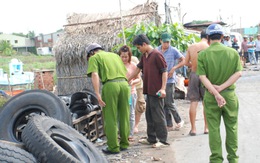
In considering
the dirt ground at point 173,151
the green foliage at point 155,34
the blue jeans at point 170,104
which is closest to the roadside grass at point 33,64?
the green foliage at point 155,34

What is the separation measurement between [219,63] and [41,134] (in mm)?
2249

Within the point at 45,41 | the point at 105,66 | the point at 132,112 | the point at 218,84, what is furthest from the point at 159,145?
the point at 45,41

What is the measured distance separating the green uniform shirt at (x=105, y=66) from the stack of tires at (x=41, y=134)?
2.56 feet

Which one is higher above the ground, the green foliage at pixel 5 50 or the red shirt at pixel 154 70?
the red shirt at pixel 154 70

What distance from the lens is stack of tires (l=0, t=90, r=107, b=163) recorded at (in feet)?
13.1

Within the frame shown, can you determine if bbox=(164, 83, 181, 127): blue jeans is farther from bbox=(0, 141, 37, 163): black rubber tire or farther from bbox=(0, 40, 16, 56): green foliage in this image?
bbox=(0, 40, 16, 56): green foliage

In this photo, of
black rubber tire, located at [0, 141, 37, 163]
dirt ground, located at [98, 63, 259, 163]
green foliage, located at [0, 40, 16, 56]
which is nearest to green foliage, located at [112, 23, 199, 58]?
dirt ground, located at [98, 63, 259, 163]

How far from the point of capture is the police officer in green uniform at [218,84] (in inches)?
185

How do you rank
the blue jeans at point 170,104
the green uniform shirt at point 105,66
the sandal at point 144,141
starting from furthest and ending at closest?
the blue jeans at point 170,104 < the sandal at point 144,141 < the green uniform shirt at point 105,66

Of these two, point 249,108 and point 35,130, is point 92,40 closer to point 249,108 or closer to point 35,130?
point 249,108

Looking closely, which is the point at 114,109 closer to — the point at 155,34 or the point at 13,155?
the point at 13,155

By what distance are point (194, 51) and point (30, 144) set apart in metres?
3.41

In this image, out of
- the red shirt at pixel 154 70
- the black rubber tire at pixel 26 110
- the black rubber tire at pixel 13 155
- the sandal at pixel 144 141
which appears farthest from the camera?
the sandal at pixel 144 141

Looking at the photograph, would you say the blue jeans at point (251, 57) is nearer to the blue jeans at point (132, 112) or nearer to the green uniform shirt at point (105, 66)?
the blue jeans at point (132, 112)
